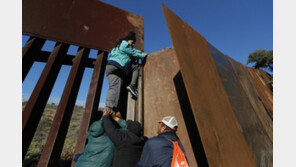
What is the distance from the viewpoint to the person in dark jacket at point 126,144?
5.35ft

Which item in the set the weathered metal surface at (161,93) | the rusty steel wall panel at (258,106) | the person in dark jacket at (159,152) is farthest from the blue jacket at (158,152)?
the rusty steel wall panel at (258,106)

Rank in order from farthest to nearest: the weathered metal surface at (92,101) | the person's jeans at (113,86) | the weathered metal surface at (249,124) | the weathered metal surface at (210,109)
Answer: the person's jeans at (113,86)
the weathered metal surface at (92,101)
the weathered metal surface at (249,124)
the weathered metal surface at (210,109)

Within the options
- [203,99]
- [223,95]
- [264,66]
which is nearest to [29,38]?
[203,99]

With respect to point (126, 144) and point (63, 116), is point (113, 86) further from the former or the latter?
point (126, 144)

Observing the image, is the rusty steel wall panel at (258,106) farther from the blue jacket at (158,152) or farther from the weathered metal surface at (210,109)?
the blue jacket at (158,152)

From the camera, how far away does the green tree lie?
25.8m

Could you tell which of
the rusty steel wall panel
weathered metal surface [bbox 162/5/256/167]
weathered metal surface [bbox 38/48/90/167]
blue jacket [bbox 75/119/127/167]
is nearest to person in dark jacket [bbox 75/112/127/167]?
blue jacket [bbox 75/119/127/167]

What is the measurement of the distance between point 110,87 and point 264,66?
33.4 meters

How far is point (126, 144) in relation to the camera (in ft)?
5.58

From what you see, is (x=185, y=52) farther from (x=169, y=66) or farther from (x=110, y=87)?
(x=110, y=87)

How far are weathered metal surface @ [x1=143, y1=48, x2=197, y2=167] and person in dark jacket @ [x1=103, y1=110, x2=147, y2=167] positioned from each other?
1.94ft

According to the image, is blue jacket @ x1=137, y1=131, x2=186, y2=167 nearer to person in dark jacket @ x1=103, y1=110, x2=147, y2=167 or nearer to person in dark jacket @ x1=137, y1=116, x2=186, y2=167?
person in dark jacket @ x1=137, y1=116, x2=186, y2=167

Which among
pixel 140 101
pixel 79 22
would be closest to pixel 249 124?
pixel 140 101

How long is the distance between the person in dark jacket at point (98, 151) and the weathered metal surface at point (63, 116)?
2.15 ft
